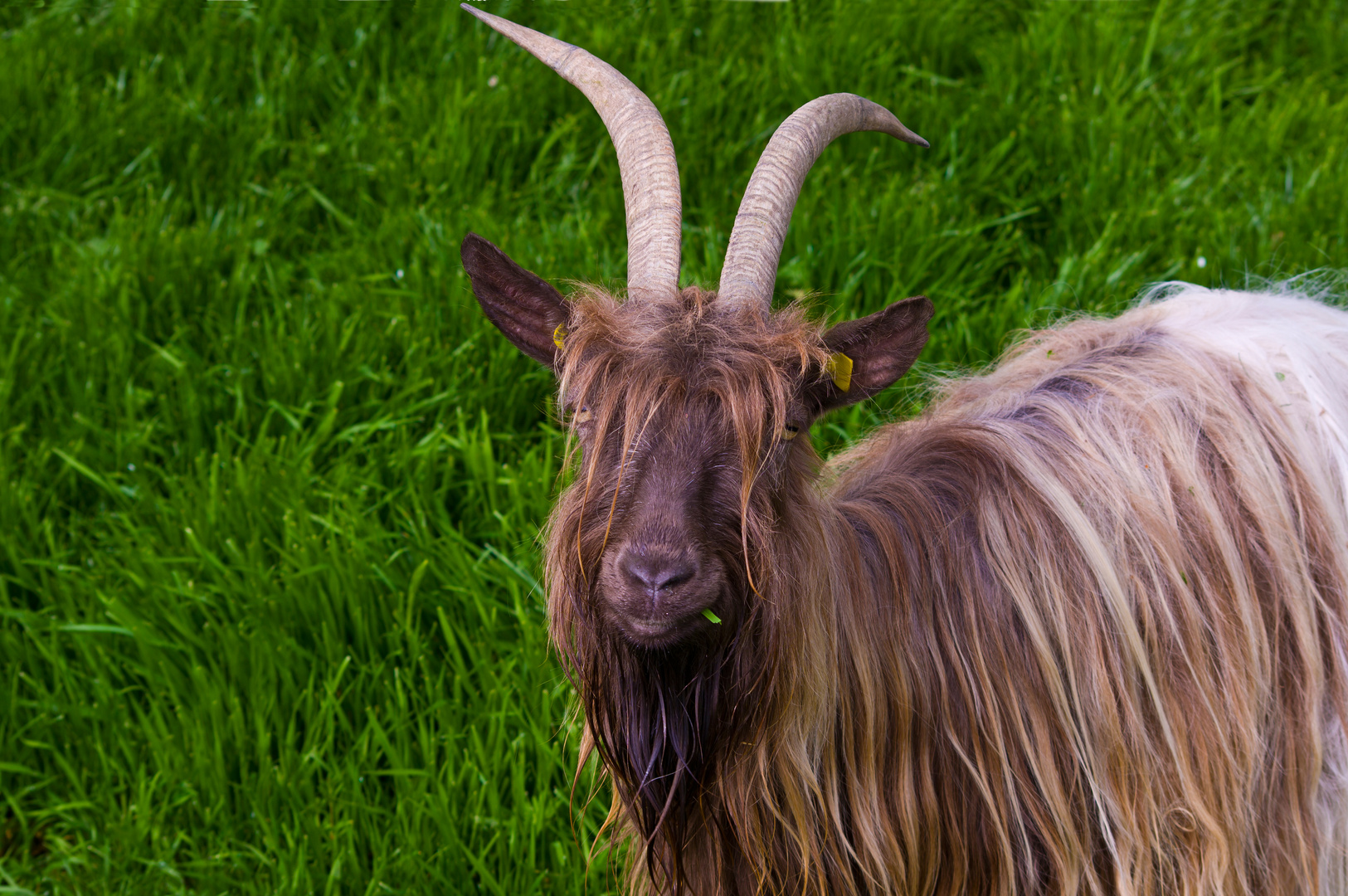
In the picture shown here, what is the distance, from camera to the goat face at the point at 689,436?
2.23 metres

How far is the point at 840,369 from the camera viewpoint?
254 cm

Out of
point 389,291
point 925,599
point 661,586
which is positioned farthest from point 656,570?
point 389,291

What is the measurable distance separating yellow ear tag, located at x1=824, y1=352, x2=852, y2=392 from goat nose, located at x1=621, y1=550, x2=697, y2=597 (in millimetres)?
567

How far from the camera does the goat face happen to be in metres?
2.23

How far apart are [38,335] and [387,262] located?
4.39 feet

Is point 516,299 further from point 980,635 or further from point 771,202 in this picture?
point 980,635

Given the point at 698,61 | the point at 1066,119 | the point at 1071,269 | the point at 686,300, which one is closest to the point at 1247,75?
the point at 1066,119

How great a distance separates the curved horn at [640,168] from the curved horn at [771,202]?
0.43 ft

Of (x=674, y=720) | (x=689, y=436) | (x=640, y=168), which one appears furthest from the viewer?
(x=640, y=168)

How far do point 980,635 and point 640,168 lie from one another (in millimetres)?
1266

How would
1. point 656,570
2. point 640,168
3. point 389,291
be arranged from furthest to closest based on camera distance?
point 389,291 → point 640,168 → point 656,570

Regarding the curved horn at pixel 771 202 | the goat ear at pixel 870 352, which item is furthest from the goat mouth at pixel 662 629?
the curved horn at pixel 771 202

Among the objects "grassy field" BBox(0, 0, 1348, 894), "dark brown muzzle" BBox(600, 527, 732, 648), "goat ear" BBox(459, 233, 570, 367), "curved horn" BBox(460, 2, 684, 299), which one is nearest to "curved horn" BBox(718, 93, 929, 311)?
"curved horn" BBox(460, 2, 684, 299)

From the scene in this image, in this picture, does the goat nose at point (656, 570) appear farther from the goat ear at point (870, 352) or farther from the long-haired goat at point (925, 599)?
the goat ear at point (870, 352)
